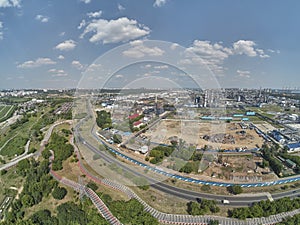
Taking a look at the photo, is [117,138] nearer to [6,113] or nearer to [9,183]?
[9,183]

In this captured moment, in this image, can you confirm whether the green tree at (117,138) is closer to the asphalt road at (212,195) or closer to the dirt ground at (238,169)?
the asphalt road at (212,195)

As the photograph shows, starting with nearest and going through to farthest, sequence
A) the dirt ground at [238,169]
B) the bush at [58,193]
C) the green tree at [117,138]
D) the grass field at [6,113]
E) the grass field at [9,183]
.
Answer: the bush at [58,193] < the grass field at [9,183] < the dirt ground at [238,169] < the green tree at [117,138] < the grass field at [6,113]

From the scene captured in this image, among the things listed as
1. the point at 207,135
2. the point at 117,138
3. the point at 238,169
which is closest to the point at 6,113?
the point at 117,138

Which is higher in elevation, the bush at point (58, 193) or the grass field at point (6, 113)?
the grass field at point (6, 113)

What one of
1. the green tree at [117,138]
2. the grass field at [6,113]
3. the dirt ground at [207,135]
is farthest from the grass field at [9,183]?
the grass field at [6,113]

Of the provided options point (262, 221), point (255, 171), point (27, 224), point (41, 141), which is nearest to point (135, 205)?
point (27, 224)

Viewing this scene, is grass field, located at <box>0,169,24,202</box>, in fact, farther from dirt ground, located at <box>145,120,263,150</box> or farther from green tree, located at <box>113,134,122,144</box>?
dirt ground, located at <box>145,120,263,150</box>

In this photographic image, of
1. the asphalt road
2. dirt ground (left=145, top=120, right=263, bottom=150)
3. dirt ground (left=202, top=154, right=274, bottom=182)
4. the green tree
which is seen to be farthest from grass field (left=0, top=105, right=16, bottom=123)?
dirt ground (left=202, top=154, right=274, bottom=182)

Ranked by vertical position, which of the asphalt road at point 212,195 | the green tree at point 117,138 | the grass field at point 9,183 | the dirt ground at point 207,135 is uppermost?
the green tree at point 117,138
